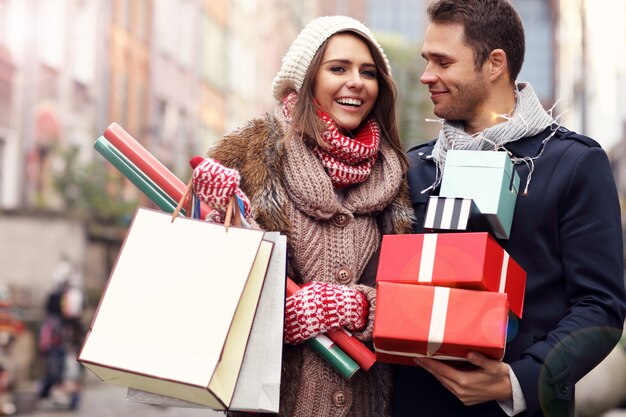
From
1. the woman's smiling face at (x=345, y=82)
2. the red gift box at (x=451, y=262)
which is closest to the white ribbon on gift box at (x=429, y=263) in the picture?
the red gift box at (x=451, y=262)

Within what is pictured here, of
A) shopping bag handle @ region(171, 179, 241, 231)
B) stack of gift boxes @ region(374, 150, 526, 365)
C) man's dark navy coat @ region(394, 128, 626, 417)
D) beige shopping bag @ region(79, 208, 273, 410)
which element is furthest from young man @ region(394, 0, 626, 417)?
shopping bag handle @ region(171, 179, 241, 231)

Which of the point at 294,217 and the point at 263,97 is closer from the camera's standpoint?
the point at 294,217

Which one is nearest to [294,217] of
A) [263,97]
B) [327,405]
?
[327,405]

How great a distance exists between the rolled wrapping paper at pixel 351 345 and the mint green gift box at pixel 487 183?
0.55 meters

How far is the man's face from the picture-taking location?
346 cm

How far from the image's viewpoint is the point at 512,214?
3264 mm

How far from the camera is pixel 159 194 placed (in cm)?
347

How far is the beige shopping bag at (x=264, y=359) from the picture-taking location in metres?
3.03

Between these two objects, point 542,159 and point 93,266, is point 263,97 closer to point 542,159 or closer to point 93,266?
point 93,266

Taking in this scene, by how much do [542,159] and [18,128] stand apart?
16.3 meters

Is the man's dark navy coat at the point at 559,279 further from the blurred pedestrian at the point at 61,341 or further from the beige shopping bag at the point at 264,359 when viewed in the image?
the blurred pedestrian at the point at 61,341

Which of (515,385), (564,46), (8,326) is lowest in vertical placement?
(8,326)

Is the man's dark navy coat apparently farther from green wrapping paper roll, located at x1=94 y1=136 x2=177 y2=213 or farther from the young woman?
green wrapping paper roll, located at x1=94 y1=136 x2=177 y2=213

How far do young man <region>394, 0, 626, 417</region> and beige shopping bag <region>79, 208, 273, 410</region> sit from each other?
0.56m
